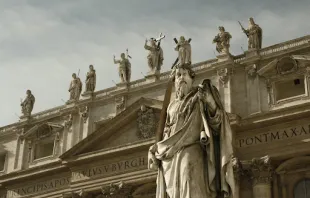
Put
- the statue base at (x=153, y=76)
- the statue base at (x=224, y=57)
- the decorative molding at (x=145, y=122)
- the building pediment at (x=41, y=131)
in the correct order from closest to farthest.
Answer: the statue base at (x=224, y=57) → the decorative molding at (x=145, y=122) → the statue base at (x=153, y=76) → the building pediment at (x=41, y=131)

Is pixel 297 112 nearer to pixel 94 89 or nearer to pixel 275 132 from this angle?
pixel 275 132

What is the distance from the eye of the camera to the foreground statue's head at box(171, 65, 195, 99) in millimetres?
6812

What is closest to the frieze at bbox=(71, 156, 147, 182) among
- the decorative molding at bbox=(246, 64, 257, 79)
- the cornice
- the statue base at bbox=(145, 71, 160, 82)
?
the cornice

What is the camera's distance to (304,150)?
21812 millimetres

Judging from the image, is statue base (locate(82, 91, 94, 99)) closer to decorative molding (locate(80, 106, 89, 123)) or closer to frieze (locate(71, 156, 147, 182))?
decorative molding (locate(80, 106, 89, 123))

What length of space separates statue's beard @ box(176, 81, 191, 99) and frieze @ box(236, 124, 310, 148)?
16.0m

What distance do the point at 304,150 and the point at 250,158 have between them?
2123 mm

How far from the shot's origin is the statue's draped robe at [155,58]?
27156 millimetres

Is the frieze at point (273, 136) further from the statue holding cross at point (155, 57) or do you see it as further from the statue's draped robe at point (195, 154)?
the statue's draped robe at point (195, 154)

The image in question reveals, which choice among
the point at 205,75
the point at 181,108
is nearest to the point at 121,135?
the point at 205,75

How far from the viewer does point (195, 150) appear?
6.27 metres

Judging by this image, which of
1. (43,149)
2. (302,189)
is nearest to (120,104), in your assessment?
(43,149)

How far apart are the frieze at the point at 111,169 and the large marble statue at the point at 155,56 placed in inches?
170

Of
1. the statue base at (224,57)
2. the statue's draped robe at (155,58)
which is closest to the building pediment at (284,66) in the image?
the statue base at (224,57)
